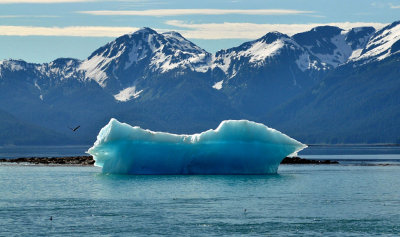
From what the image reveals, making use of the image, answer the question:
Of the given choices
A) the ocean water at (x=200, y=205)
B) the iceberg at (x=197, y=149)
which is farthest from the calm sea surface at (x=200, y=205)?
the iceberg at (x=197, y=149)

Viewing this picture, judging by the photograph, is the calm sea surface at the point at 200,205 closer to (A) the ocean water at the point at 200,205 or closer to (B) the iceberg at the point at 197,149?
(A) the ocean water at the point at 200,205

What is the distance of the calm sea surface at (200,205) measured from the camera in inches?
2056

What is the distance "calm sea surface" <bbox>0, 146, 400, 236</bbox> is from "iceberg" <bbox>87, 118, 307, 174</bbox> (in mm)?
1375

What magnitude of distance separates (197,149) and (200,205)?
80.5ft

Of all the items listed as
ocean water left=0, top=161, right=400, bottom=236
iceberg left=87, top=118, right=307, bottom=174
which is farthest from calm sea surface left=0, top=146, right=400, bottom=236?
iceberg left=87, top=118, right=307, bottom=174

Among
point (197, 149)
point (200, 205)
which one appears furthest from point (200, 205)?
point (197, 149)

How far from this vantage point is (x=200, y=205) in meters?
64.6

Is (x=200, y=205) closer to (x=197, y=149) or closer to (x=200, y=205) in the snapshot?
(x=200, y=205)

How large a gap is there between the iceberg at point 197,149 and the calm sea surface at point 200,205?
1375mm

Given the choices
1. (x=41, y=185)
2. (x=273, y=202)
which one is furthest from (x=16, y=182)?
(x=273, y=202)

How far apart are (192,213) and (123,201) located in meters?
10.3

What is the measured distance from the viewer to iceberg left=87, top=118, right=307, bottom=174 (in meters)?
87.5

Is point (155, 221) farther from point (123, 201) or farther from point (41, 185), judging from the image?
point (41, 185)

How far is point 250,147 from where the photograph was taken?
8844cm
